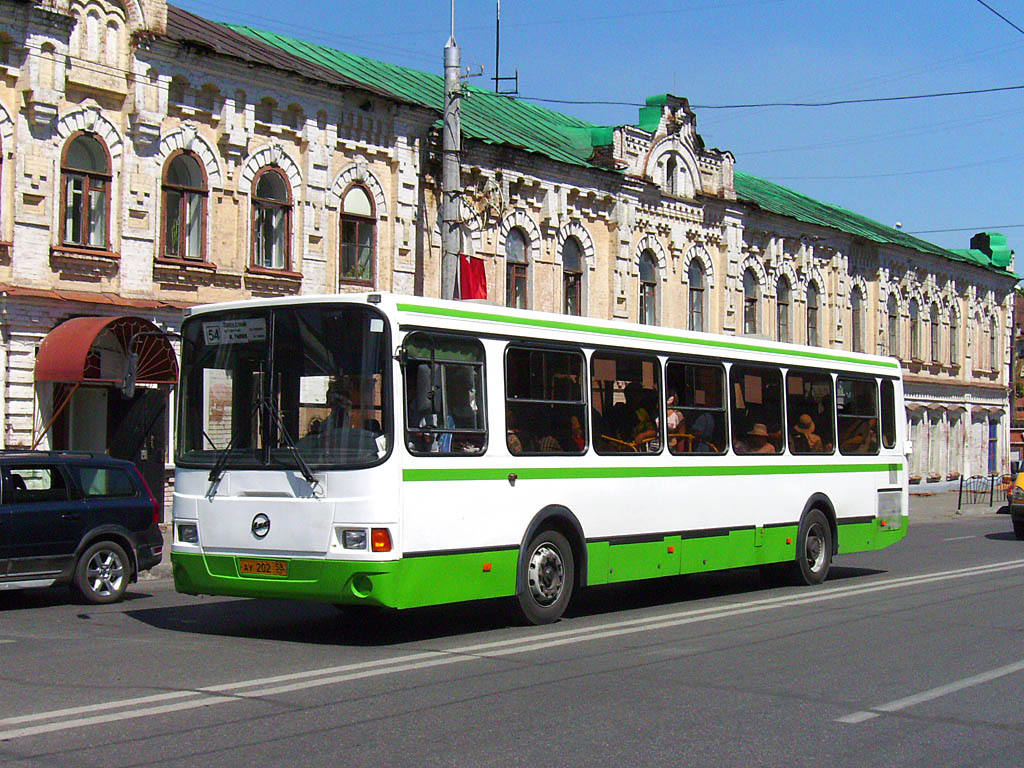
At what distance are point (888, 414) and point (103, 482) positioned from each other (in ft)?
32.9

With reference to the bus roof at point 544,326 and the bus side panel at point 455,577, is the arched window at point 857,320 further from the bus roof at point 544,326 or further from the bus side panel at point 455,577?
the bus side panel at point 455,577

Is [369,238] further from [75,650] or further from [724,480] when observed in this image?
[75,650]

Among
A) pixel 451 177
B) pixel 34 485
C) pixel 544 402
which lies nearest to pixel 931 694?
pixel 544 402

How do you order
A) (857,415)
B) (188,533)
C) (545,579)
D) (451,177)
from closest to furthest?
(188,533) < (545,579) < (857,415) < (451,177)

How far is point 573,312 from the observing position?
106 feet

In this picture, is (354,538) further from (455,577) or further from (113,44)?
(113,44)

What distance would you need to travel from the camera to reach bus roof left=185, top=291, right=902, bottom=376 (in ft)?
35.2

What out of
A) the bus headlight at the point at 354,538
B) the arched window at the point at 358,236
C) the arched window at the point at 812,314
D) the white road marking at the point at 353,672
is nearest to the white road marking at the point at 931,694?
the white road marking at the point at 353,672

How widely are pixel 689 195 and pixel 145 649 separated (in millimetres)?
27839

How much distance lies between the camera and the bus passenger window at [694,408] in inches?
543

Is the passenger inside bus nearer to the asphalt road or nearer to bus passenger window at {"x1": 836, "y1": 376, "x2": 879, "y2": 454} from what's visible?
bus passenger window at {"x1": 836, "y1": 376, "x2": 879, "y2": 454}

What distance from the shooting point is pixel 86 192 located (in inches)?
870

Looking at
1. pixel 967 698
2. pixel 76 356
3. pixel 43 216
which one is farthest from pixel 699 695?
pixel 43 216

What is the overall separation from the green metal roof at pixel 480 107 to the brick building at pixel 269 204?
0.42 ft
